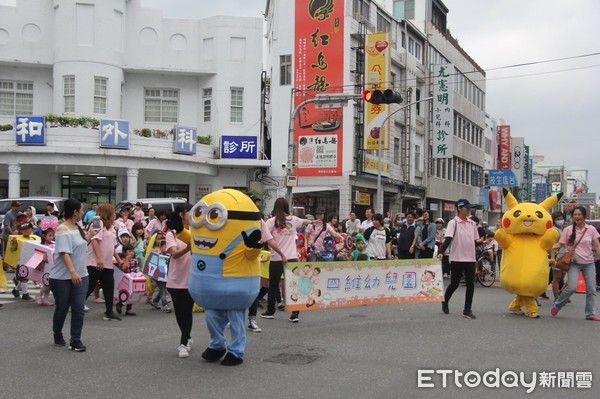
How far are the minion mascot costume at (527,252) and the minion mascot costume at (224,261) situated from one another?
513 cm

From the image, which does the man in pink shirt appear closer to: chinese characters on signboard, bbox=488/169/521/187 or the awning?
the awning

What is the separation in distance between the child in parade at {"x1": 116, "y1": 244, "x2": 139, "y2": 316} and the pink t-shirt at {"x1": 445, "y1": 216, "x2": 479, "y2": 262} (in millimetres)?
5353

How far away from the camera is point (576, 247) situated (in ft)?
31.3

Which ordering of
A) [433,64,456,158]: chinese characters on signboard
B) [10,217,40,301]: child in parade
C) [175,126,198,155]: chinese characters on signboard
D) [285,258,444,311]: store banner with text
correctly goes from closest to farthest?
[285,258,444,311]: store banner with text, [10,217,40,301]: child in parade, [175,126,198,155]: chinese characters on signboard, [433,64,456,158]: chinese characters on signboard

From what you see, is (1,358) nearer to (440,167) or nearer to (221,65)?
(221,65)

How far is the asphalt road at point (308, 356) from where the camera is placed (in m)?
5.39

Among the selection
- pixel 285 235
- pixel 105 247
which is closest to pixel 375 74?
pixel 285 235

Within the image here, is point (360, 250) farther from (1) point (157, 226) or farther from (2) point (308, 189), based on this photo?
(2) point (308, 189)

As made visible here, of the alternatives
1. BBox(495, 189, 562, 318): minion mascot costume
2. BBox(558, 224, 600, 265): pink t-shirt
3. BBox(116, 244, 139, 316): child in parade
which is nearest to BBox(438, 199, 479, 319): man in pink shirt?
BBox(495, 189, 562, 318): minion mascot costume

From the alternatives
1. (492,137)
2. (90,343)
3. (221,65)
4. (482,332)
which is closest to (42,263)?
(90,343)

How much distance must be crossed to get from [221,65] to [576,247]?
21.6 m

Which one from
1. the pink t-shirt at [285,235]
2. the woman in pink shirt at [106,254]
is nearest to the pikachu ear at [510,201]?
the pink t-shirt at [285,235]

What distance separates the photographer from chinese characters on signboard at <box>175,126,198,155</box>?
84.8 feet

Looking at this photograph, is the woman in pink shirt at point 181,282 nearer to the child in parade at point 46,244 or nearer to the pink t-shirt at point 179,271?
the pink t-shirt at point 179,271
